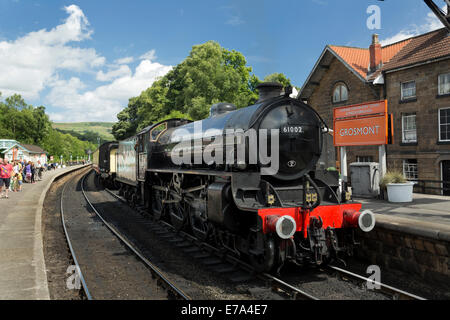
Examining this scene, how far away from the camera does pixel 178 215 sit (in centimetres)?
1004

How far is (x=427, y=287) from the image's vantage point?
5.93 m

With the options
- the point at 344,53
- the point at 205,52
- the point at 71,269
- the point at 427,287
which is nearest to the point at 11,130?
the point at 205,52

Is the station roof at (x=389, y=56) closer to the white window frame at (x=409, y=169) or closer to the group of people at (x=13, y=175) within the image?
the white window frame at (x=409, y=169)

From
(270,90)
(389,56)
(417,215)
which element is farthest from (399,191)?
(389,56)

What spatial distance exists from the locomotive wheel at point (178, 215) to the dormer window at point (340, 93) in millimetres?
14221

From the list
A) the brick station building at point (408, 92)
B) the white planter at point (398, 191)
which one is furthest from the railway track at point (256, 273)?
the brick station building at point (408, 92)

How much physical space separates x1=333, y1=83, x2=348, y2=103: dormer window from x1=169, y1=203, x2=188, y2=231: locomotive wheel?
1422cm

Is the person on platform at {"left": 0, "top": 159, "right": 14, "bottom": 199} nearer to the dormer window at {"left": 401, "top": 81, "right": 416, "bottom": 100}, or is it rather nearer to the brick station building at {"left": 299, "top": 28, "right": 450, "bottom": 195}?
the brick station building at {"left": 299, "top": 28, "right": 450, "bottom": 195}

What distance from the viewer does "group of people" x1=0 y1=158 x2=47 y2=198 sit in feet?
55.3

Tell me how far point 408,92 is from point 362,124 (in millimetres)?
5890

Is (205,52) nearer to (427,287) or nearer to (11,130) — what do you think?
(427,287)

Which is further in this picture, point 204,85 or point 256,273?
point 204,85

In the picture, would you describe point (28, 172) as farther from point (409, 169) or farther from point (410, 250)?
point (410, 250)
